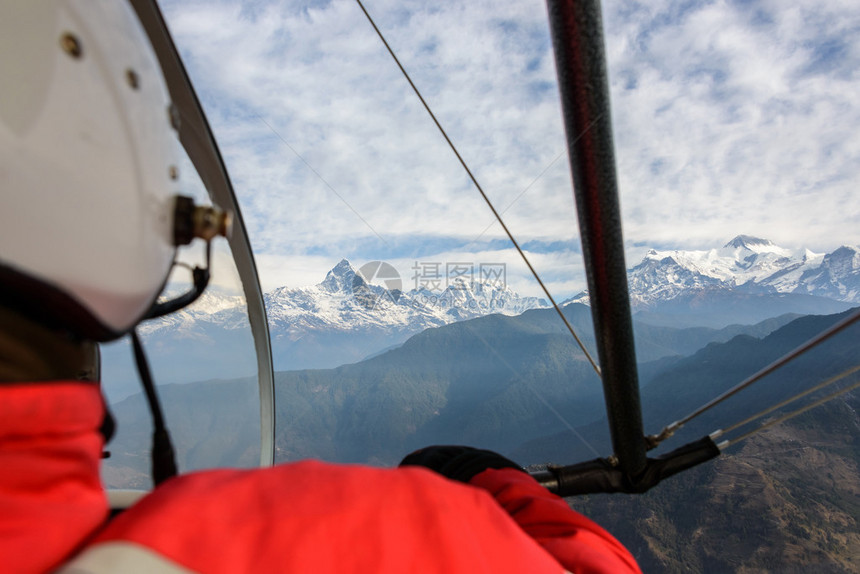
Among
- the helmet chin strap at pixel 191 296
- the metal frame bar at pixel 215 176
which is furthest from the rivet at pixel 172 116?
the metal frame bar at pixel 215 176

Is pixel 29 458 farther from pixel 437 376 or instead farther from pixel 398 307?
pixel 398 307

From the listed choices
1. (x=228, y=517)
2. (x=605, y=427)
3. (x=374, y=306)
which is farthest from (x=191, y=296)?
(x=374, y=306)

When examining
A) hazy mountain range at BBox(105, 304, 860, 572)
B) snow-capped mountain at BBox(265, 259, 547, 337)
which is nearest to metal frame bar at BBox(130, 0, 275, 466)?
hazy mountain range at BBox(105, 304, 860, 572)

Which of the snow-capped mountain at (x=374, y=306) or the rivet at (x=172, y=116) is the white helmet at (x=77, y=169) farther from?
the snow-capped mountain at (x=374, y=306)

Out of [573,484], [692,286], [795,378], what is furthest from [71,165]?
[692,286]

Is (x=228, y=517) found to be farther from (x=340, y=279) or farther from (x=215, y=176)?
(x=340, y=279)

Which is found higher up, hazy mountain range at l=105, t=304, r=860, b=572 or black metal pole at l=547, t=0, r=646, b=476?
black metal pole at l=547, t=0, r=646, b=476

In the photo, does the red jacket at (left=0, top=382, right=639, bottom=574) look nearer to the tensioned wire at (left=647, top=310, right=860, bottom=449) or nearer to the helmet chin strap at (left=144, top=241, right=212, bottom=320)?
the helmet chin strap at (left=144, top=241, right=212, bottom=320)

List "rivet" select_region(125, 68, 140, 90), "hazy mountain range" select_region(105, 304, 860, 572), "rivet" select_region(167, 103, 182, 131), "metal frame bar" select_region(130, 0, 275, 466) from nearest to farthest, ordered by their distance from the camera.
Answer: "rivet" select_region(125, 68, 140, 90)
"rivet" select_region(167, 103, 182, 131)
"metal frame bar" select_region(130, 0, 275, 466)
"hazy mountain range" select_region(105, 304, 860, 572)
